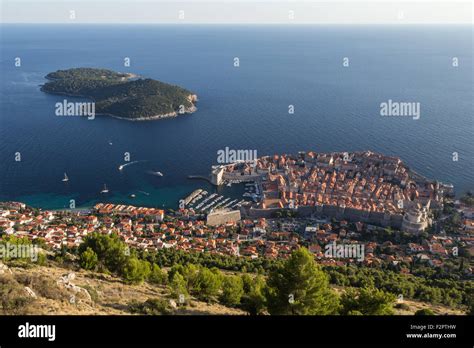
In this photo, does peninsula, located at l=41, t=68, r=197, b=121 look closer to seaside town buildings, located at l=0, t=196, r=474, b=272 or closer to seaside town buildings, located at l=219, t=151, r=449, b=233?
seaside town buildings, located at l=219, t=151, r=449, b=233

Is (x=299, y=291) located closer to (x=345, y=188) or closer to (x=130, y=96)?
(x=345, y=188)

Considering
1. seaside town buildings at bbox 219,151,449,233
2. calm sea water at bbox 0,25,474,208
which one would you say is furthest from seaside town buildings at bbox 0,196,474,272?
calm sea water at bbox 0,25,474,208

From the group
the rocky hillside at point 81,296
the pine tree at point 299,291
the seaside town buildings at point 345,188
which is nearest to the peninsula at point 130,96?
the seaside town buildings at point 345,188

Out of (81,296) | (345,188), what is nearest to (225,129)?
(345,188)

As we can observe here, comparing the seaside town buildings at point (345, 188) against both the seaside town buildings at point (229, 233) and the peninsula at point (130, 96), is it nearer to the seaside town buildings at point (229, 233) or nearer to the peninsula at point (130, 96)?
the seaside town buildings at point (229, 233)

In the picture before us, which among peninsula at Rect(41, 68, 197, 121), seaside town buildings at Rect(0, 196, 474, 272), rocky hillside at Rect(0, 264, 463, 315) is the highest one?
peninsula at Rect(41, 68, 197, 121)

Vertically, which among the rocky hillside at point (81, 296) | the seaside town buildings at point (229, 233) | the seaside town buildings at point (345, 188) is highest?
the rocky hillside at point (81, 296)

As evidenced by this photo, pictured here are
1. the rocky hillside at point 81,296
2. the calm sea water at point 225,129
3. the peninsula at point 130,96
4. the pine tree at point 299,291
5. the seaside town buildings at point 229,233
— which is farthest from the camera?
the peninsula at point 130,96
